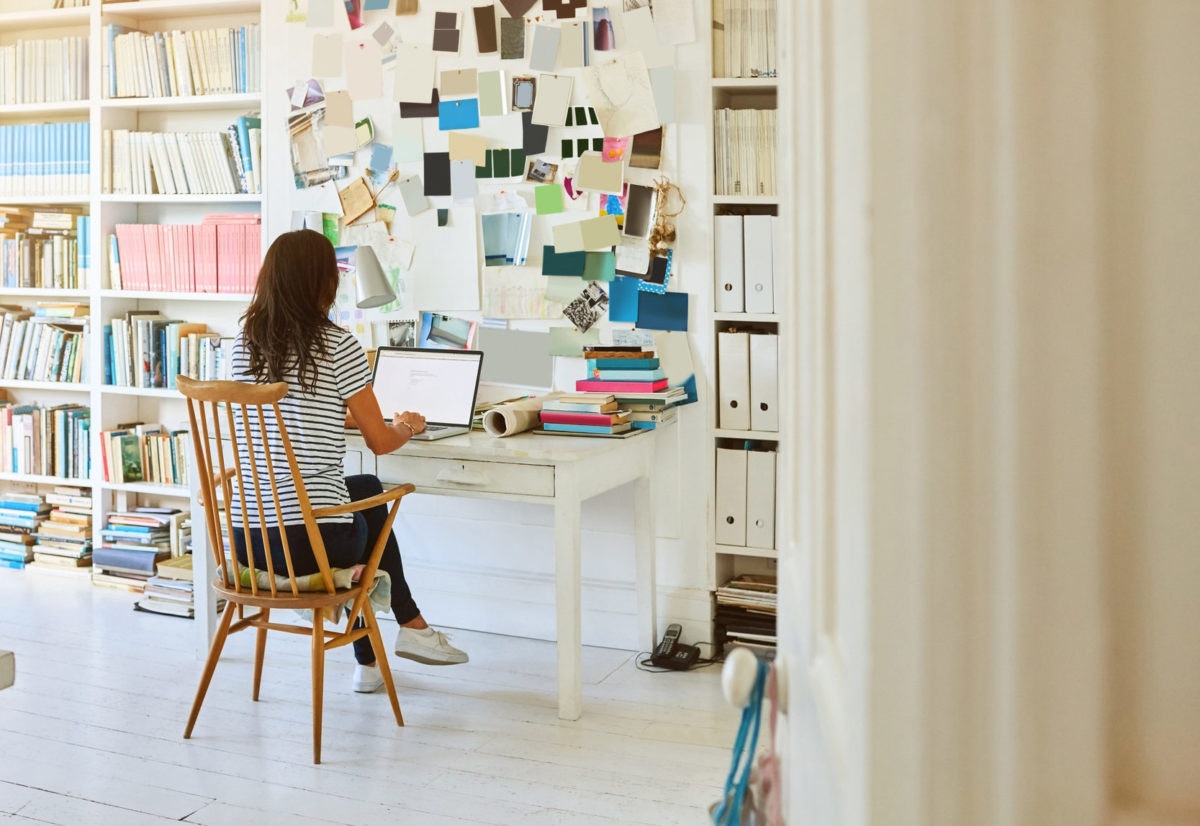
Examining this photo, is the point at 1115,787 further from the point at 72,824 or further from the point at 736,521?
the point at 736,521

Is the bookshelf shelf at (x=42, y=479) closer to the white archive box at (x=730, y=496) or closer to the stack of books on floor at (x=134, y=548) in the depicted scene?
the stack of books on floor at (x=134, y=548)

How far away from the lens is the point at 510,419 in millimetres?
3203

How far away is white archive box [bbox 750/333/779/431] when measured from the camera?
328 cm

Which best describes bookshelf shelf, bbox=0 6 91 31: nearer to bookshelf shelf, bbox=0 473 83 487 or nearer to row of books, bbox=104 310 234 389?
row of books, bbox=104 310 234 389

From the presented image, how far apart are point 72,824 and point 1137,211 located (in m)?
2.61

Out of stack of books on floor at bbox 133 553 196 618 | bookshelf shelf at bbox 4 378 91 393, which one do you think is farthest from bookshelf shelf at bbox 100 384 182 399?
stack of books on floor at bbox 133 553 196 618

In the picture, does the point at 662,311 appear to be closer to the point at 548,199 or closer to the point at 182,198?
the point at 548,199

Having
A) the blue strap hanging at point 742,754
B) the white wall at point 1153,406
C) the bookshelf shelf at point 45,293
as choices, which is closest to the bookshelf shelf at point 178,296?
the bookshelf shelf at point 45,293

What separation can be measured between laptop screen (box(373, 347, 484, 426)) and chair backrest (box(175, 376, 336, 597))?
0.62 meters

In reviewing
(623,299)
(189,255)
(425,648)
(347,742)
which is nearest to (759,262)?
(623,299)

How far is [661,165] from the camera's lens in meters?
3.37

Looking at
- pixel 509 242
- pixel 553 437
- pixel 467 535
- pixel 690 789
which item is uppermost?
pixel 509 242

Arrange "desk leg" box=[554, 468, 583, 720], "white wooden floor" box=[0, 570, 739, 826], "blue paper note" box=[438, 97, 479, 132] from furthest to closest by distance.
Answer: "blue paper note" box=[438, 97, 479, 132], "desk leg" box=[554, 468, 583, 720], "white wooden floor" box=[0, 570, 739, 826]

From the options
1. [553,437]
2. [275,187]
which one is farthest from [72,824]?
[275,187]
